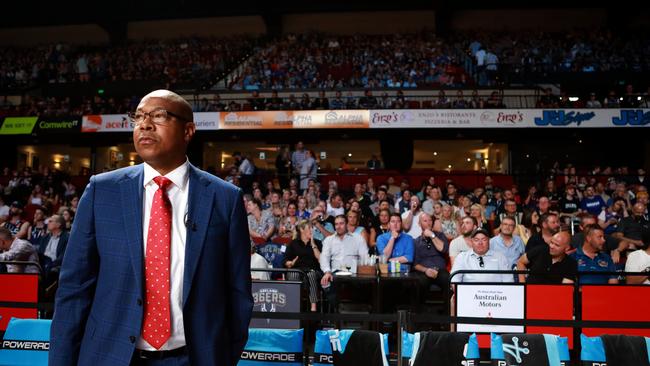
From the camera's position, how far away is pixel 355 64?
77.9 ft

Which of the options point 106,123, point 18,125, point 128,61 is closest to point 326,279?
point 106,123

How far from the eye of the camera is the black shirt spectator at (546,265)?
676 cm

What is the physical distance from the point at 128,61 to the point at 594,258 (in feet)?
77.8

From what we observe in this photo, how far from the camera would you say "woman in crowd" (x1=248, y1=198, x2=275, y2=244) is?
10289 mm

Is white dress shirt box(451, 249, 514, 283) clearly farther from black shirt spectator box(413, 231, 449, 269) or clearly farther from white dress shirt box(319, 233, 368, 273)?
white dress shirt box(319, 233, 368, 273)

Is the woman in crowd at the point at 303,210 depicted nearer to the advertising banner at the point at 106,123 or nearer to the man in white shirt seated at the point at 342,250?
the man in white shirt seated at the point at 342,250

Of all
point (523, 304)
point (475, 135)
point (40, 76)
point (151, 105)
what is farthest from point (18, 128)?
point (151, 105)

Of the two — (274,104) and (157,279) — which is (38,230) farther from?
(157,279)

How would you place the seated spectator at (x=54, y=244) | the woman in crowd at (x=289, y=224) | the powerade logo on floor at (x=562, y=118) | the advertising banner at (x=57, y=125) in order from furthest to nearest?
the advertising banner at (x=57, y=125) < the powerade logo on floor at (x=562, y=118) < the woman in crowd at (x=289, y=224) < the seated spectator at (x=54, y=244)

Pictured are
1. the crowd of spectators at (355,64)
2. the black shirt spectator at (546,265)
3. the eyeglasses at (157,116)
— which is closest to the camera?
the eyeglasses at (157,116)

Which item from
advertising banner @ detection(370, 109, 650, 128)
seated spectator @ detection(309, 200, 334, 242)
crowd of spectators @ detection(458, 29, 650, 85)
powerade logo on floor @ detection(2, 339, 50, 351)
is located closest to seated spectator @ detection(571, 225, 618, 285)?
seated spectator @ detection(309, 200, 334, 242)

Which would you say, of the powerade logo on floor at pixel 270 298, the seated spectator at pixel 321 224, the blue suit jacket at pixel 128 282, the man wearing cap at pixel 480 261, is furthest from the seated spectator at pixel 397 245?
the blue suit jacket at pixel 128 282

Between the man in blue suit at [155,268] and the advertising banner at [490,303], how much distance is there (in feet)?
16.2

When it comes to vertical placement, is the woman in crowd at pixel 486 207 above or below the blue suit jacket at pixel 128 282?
above
